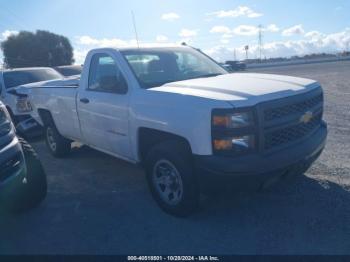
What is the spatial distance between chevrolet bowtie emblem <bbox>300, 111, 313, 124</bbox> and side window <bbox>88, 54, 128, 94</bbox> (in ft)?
6.71

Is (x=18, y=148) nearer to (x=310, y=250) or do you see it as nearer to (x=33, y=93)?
(x=310, y=250)

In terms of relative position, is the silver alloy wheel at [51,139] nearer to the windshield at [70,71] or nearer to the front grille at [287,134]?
the front grille at [287,134]

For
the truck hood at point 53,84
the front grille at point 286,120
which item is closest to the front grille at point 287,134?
the front grille at point 286,120

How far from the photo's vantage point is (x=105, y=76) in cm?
468

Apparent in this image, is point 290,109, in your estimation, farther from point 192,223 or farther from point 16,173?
point 16,173

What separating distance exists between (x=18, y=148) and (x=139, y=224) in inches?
59.7

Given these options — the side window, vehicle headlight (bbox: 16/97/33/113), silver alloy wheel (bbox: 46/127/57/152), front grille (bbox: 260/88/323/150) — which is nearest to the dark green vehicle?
the side window

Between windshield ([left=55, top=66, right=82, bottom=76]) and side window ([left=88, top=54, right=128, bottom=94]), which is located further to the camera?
windshield ([left=55, top=66, right=82, bottom=76])

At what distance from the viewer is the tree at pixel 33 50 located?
A: 50531mm

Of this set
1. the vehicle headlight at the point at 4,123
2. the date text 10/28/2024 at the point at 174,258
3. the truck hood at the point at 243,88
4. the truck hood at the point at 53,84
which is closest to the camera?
the date text 10/28/2024 at the point at 174,258

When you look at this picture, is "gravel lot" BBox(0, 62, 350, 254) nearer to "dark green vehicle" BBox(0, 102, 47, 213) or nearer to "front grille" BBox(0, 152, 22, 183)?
"dark green vehicle" BBox(0, 102, 47, 213)

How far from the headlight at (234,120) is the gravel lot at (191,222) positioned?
3.07 feet

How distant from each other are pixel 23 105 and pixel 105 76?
409cm

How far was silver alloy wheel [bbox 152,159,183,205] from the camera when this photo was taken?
12.7 ft
